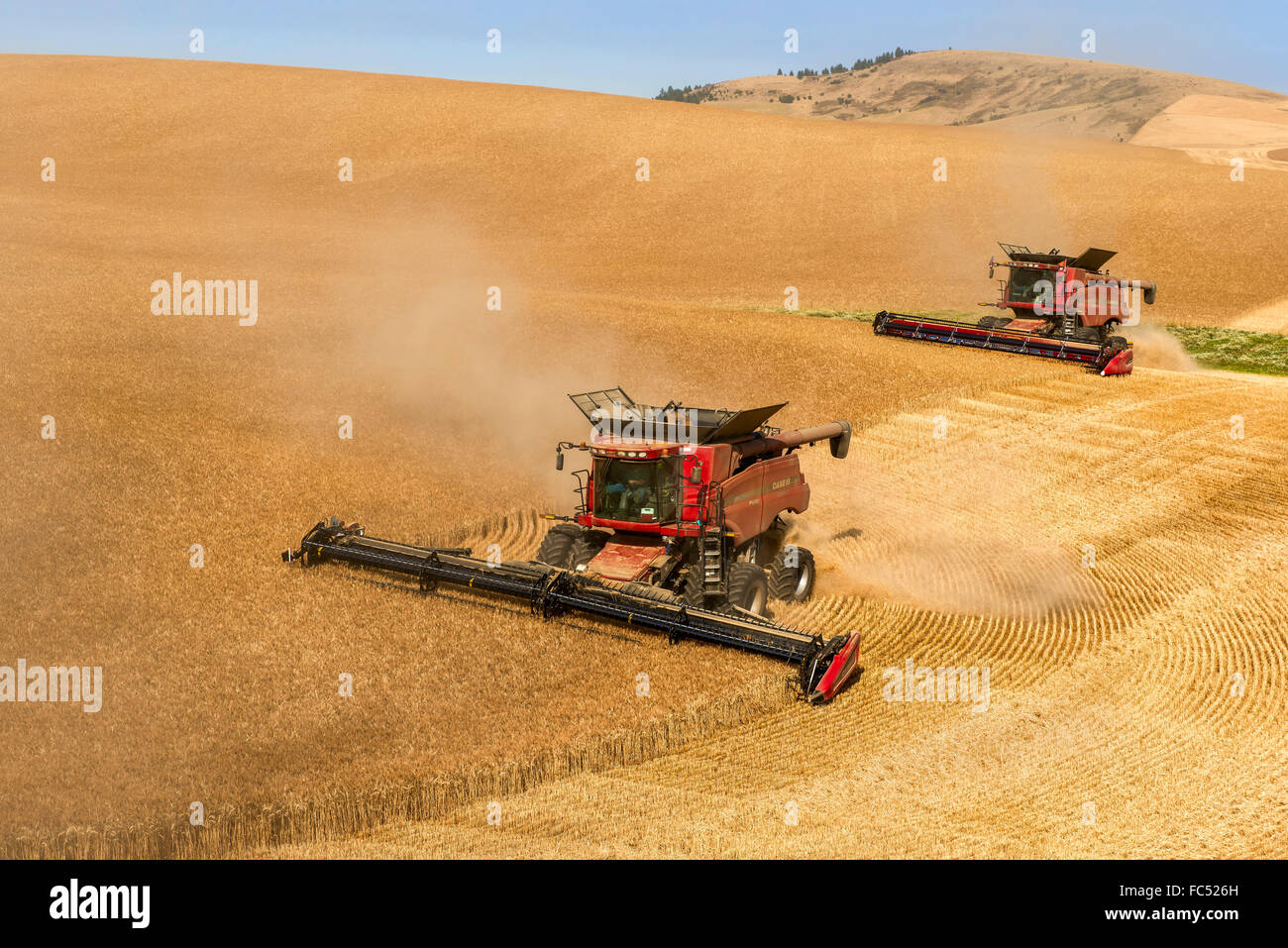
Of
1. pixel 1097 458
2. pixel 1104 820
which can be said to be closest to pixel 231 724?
pixel 1104 820

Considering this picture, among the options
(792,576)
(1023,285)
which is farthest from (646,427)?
(1023,285)

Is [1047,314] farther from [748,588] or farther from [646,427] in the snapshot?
[748,588]

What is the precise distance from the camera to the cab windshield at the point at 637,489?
13914 millimetres

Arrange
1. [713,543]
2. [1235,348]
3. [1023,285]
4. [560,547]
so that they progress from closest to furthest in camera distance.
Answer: [713,543] < [560,547] < [1023,285] < [1235,348]

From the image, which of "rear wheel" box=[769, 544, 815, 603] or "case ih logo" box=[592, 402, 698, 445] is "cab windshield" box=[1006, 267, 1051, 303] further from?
"case ih logo" box=[592, 402, 698, 445]

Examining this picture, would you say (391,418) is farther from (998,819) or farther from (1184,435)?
(1184,435)

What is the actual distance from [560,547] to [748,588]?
107 inches

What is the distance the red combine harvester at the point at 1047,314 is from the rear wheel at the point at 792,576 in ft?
61.5

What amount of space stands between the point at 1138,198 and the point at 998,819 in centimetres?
4747

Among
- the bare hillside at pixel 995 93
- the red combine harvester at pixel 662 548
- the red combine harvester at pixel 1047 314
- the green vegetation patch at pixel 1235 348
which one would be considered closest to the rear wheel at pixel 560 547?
the red combine harvester at pixel 662 548

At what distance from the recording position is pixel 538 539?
57.9 feet

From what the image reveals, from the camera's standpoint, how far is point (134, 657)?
40.3 ft

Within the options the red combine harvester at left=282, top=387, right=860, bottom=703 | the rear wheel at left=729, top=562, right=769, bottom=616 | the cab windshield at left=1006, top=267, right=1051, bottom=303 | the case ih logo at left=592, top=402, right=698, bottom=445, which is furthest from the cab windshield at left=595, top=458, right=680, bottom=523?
the cab windshield at left=1006, top=267, right=1051, bottom=303

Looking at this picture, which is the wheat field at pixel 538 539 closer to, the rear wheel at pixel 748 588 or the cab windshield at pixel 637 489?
the rear wheel at pixel 748 588
